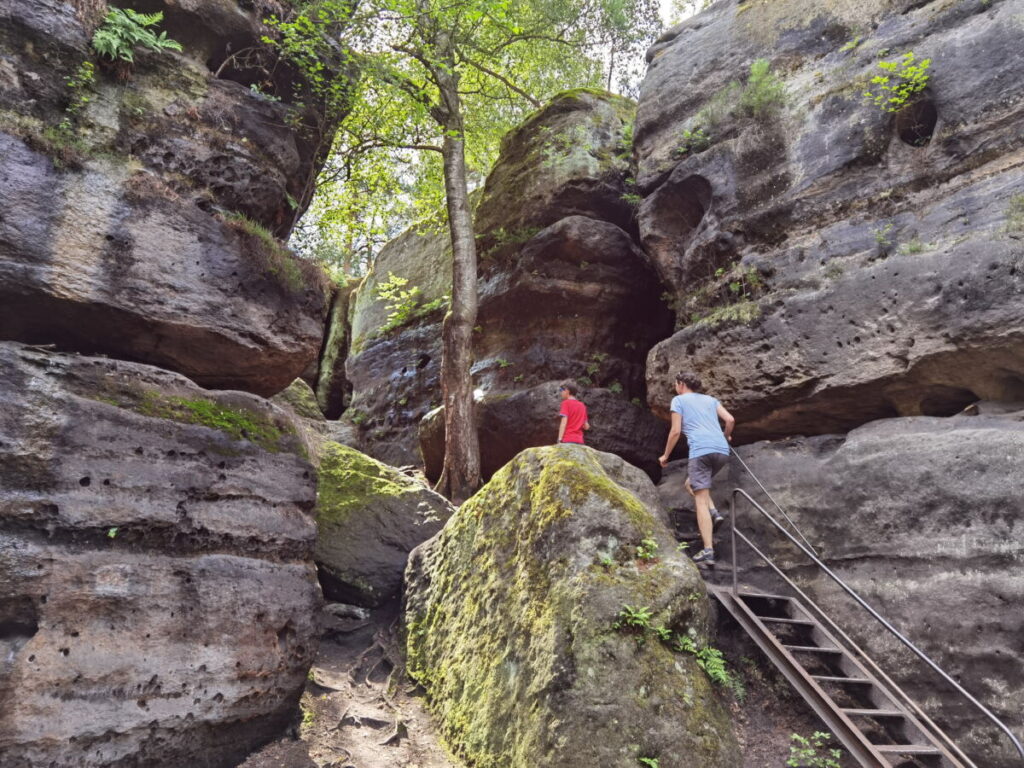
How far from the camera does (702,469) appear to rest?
7367mm

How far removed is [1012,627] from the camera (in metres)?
5.50

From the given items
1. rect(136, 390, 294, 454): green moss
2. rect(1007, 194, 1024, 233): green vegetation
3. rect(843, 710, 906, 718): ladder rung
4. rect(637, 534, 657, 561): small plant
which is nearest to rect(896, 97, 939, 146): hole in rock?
rect(1007, 194, 1024, 233): green vegetation

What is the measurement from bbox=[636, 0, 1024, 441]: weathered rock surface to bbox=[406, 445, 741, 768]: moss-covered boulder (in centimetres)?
303

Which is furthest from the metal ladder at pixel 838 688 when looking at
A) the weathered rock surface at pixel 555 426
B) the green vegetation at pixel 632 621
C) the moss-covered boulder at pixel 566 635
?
the weathered rock surface at pixel 555 426

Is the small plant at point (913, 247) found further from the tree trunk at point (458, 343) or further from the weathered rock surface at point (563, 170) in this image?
the tree trunk at point (458, 343)

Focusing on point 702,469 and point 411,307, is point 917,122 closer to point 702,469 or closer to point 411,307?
point 702,469

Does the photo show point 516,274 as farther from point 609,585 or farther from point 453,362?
point 609,585

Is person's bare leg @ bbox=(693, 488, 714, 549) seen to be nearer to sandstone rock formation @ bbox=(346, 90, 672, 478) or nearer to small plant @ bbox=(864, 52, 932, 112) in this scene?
sandstone rock formation @ bbox=(346, 90, 672, 478)

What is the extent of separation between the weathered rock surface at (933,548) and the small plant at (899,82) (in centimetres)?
421

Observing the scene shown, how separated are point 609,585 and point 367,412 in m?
11.7

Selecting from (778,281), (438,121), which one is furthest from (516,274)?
(778,281)

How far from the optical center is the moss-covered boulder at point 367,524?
8.45 meters

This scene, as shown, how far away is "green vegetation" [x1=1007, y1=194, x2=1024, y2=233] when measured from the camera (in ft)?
21.9

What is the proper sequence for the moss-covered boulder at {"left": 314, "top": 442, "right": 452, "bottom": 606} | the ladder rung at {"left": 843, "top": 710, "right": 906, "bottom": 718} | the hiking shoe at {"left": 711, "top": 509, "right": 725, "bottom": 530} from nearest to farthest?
the ladder rung at {"left": 843, "top": 710, "right": 906, "bottom": 718}
the hiking shoe at {"left": 711, "top": 509, "right": 725, "bottom": 530}
the moss-covered boulder at {"left": 314, "top": 442, "right": 452, "bottom": 606}
